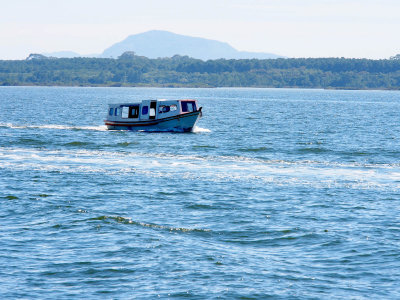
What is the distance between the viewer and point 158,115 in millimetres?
63094

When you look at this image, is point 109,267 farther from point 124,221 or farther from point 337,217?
point 337,217

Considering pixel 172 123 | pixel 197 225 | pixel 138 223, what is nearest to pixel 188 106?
pixel 172 123

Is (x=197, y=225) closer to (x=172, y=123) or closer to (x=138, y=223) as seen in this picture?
(x=138, y=223)

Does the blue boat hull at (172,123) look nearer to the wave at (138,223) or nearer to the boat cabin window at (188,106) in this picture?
the boat cabin window at (188,106)

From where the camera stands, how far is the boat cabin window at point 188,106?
60875mm

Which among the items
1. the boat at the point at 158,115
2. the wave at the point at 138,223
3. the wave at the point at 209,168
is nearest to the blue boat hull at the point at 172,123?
the boat at the point at 158,115

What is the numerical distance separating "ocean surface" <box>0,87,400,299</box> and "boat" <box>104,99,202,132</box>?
592 inches

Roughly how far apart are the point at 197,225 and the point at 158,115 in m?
39.6

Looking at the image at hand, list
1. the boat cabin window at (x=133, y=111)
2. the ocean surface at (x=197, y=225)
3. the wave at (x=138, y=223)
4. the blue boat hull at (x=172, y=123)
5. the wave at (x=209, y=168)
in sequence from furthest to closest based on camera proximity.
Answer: the boat cabin window at (x=133, y=111)
the blue boat hull at (x=172, y=123)
the wave at (x=209, y=168)
the wave at (x=138, y=223)
the ocean surface at (x=197, y=225)

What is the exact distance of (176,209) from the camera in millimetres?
27094

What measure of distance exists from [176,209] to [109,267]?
830 centimetres

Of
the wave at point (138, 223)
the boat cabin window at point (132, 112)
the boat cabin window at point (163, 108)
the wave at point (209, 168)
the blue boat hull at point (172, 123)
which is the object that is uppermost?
the boat cabin window at point (163, 108)

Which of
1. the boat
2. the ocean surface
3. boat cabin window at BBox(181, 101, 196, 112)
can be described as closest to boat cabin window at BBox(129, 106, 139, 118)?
the boat

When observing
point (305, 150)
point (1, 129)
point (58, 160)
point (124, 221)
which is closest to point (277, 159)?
point (305, 150)
